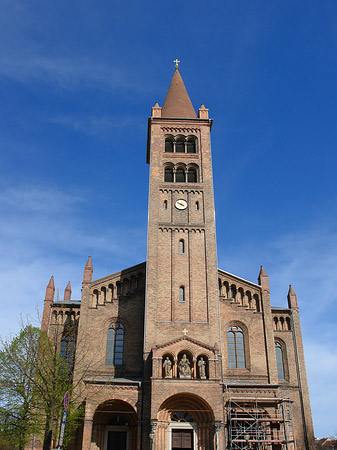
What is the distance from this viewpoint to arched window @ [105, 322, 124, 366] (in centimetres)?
3058

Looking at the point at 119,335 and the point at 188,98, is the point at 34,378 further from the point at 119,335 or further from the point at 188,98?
the point at 188,98

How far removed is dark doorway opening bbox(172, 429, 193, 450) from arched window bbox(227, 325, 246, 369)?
5618mm

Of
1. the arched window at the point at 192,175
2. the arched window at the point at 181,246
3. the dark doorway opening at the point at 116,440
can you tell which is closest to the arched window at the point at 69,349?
the dark doorway opening at the point at 116,440

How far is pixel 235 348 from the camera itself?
103 ft

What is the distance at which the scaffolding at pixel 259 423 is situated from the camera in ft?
85.1

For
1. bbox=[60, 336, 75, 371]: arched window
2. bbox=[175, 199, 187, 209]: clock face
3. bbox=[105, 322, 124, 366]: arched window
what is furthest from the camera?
bbox=[175, 199, 187, 209]: clock face

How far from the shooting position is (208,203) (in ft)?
112

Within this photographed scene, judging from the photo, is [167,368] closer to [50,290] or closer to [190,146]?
[50,290]

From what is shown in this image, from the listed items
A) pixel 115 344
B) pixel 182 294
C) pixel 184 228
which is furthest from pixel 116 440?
pixel 184 228

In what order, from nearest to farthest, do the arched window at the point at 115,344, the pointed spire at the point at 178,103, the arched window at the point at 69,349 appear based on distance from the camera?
the arched window at the point at 69,349 < the arched window at the point at 115,344 < the pointed spire at the point at 178,103

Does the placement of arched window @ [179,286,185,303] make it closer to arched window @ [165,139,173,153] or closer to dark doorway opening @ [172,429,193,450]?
dark doorway opening @ [172,429,193,450]

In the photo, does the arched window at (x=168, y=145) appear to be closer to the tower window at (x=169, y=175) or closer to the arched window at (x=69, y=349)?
the tower window at (x=169, y=175)

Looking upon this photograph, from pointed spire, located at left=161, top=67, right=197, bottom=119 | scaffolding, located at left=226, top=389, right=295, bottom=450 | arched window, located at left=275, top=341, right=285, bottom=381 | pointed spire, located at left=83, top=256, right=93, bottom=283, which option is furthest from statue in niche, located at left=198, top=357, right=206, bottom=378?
pointed spire, located at left=161, top=67, right=197, bottom=119

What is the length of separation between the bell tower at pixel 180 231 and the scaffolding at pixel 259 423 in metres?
4.47
